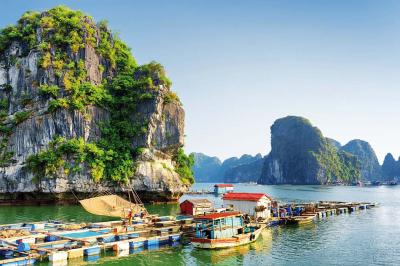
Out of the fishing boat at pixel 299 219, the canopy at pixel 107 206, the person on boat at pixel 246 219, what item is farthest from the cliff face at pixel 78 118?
the person on boat at pixel 246 219

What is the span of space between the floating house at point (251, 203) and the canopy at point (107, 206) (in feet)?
35.5

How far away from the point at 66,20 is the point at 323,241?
2207 inches

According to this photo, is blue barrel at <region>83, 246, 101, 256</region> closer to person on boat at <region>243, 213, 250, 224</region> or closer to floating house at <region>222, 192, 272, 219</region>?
person on boat at <region>243, 213, 250, 224</region>

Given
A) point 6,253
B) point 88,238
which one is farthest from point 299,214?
point 6,253

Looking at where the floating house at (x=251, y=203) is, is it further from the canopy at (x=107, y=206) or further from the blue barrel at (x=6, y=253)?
the blue barrel at (x=6, y=253)

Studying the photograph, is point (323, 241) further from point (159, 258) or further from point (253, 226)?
point (159, 258)

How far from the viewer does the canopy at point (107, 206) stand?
1198 inches

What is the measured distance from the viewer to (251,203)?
123ft

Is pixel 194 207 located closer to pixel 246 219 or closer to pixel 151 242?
pixel 246 219

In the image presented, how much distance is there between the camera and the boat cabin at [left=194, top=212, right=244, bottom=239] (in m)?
26.3

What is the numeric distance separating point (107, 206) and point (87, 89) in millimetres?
36229

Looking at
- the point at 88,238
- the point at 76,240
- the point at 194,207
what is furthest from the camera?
the point at 194,207

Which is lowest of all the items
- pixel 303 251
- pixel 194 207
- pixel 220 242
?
pixel 303 251

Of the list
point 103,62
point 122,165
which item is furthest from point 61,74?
point 122,165
